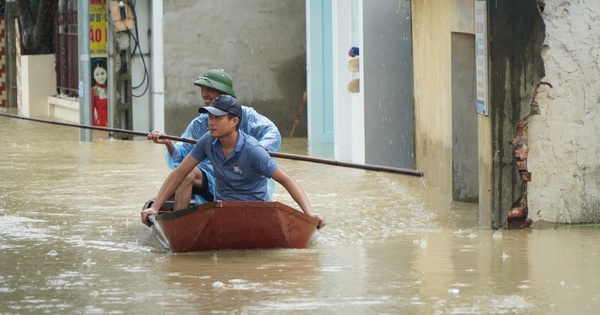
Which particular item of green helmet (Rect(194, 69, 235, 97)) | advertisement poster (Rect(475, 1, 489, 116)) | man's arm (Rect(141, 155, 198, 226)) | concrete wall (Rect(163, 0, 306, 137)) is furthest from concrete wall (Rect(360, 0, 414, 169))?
man's arm (Rect(141, 155, 198, 226))

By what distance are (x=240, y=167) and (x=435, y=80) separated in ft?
17.7

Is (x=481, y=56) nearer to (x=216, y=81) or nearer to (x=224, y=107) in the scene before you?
(x=216, y=81)

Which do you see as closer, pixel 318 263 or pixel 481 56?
pixel 318 263

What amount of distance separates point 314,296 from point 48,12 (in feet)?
77.7

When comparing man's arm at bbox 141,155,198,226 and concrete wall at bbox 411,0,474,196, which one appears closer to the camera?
man's arm at bbox 141,155,198,226

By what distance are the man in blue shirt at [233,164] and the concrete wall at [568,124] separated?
2.56 meters

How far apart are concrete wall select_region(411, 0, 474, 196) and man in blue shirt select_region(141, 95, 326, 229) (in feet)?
12.9

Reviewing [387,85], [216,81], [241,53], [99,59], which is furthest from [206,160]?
[99,59]

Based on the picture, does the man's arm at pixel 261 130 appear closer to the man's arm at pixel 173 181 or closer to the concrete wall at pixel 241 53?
the man's arm at pixel 173 181

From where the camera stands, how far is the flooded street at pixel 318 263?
8.50 meters

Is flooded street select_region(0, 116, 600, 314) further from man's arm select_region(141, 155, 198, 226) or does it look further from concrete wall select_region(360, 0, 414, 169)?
concrete wall select_region(360, 0, 414, 169)

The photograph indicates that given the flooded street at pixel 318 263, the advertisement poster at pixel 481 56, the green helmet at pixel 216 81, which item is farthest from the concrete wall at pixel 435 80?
the green helmet at pixel 216 81

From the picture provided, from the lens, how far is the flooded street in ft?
27.9

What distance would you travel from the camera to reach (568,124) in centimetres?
1207
